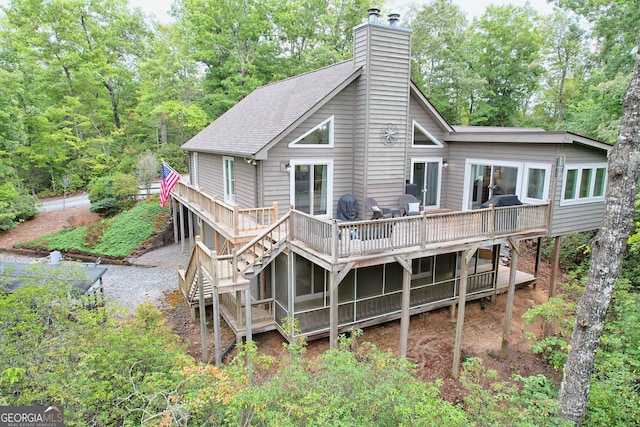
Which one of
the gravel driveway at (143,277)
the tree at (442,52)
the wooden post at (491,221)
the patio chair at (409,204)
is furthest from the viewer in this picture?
the tree at (442,52)

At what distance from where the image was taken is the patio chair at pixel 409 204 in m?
11.4

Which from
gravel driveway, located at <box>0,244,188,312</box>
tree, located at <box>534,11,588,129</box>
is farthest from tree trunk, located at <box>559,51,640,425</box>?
tree, located at <box>534,11,588,129</box>

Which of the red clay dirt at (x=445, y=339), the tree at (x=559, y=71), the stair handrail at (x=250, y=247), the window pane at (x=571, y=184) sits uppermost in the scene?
the tree at (x=559, y=71)

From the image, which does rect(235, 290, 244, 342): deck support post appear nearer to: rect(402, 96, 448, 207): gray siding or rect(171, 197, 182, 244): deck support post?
rect(402, 96, 448, 207): gray siding

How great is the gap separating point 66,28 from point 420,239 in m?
29.5

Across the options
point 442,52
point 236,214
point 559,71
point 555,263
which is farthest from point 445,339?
point 559,71

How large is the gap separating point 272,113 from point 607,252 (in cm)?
1007

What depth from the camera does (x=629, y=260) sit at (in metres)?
12.8

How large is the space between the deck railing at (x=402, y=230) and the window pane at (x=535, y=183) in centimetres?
104

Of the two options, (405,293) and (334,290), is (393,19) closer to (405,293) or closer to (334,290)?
(405,293)

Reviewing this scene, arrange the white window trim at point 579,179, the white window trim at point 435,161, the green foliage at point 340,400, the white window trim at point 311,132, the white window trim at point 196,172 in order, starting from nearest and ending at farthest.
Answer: the green foliage at point 340,400 < the white window trim at point 579,179 < the white window trim at point 311,132 < the white window trim at point 435,161 < the white window trim at point 196,172

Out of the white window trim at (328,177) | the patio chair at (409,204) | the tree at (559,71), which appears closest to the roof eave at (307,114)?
the white window trim at (328,177)

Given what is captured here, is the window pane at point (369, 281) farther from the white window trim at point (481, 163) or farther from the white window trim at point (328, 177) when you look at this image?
the white window trim at point (481, 163)

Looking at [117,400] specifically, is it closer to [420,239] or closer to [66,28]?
[420,239]
